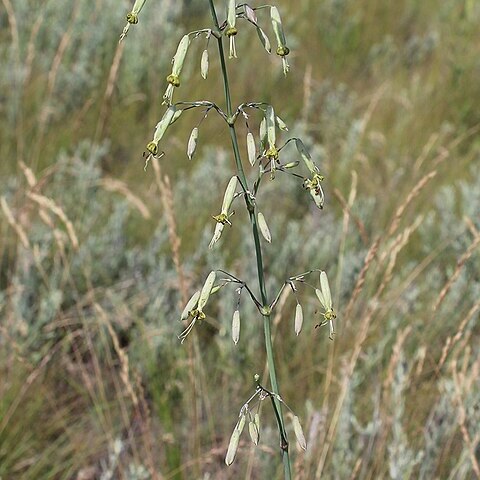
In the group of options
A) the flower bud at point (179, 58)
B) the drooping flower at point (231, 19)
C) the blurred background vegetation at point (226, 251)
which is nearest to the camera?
the drooping flower at point (231, 19)

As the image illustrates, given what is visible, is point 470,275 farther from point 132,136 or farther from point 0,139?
point 0,139

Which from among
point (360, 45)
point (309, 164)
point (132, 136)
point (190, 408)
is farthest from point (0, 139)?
point (309, 164)

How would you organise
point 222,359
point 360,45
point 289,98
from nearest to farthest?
1. point 222,359
2. point 289,98
3. point 360,45

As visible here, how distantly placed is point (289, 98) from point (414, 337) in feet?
7.51

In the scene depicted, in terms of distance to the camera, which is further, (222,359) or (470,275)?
(470,275)

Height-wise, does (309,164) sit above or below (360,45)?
below

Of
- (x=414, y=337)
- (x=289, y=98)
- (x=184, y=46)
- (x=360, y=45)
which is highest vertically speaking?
(x=360, y=45)

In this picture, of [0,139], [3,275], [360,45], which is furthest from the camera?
[360,45]

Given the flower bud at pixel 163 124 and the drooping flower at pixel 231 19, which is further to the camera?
the flower bud at pixel 163 124

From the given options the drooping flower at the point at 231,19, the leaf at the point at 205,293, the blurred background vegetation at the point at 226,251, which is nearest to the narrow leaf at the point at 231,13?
the drooping flower at the point at 231,19

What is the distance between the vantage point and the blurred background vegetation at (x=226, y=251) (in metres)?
2.50

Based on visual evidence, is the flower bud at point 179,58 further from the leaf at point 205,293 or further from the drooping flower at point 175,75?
the leaf at point 205,293

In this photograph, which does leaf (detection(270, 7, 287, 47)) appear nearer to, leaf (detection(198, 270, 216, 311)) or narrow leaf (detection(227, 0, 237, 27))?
narrow leaf (detection(227, 0, 237, 27))

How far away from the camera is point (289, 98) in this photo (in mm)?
5078
